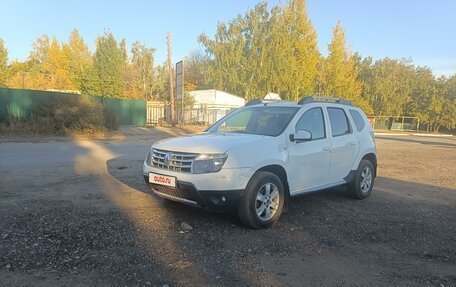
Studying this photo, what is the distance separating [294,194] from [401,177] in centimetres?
564

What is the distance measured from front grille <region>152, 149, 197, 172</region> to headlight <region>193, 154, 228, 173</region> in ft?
0.27

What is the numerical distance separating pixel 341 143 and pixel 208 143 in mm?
2615

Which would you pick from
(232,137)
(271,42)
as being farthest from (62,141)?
(271,42)

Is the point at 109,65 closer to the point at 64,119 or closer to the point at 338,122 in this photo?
the point at 64,119

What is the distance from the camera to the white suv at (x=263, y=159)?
4543 millimetres

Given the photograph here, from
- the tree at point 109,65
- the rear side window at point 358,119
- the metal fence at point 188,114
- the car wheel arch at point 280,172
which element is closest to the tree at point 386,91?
the metal fence at point 188,114

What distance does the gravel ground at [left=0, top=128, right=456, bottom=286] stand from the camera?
349 centimetres

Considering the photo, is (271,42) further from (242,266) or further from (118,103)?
(242,266)

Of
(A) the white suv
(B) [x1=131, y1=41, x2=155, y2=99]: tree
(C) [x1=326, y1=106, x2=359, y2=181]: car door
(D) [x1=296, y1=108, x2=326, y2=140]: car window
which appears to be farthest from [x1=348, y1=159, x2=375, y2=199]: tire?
(B) [x1=131, y1=41, x2=155, y2=99]: tree

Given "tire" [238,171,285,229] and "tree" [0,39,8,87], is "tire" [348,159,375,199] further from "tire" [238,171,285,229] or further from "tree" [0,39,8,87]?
"tree" [0,39,8,87]

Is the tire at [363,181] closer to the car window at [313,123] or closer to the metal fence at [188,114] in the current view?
the car window at [313,123]

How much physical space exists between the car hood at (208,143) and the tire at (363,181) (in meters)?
2.55

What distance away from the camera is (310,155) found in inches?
218

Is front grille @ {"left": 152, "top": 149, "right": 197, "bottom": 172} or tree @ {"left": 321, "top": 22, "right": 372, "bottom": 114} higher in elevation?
tree @ {"left": 321, "top": 22, "right": 372, "bottom": 114}
